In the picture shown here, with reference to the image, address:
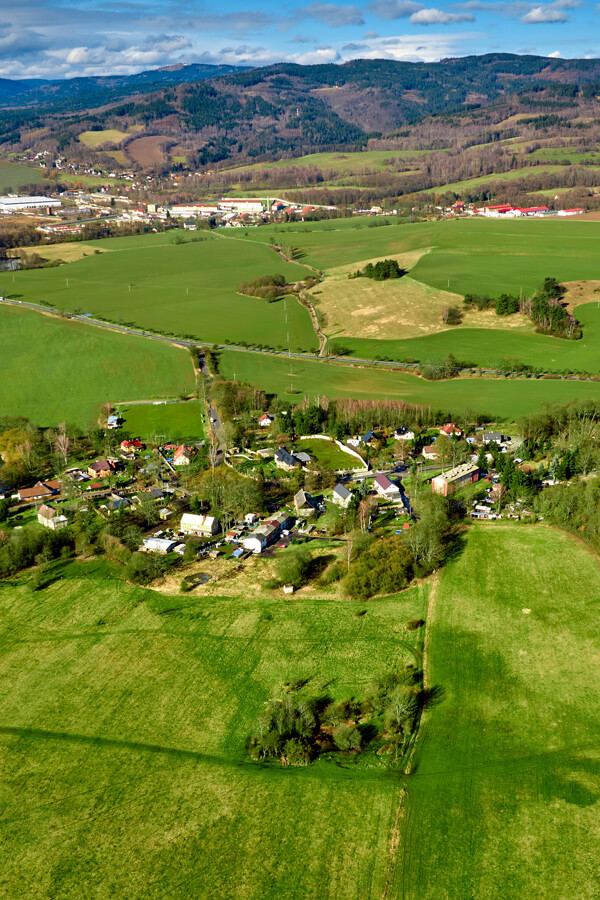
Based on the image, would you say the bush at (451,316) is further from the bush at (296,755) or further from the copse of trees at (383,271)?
the bush at (296,755)

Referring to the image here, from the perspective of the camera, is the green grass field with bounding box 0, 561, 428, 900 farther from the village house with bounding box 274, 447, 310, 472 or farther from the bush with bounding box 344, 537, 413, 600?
the village house with bounding box 274, 447, 310, 472

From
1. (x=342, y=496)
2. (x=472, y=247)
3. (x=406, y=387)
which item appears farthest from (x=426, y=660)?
(x=472, y=247)

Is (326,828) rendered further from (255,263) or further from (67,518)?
(255,263)

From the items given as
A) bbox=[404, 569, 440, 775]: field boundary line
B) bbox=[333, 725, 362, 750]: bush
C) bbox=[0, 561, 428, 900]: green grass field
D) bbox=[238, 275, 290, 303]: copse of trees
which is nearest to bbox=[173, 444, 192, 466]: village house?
bbox=[0, 561, 428, 900]: green grass field

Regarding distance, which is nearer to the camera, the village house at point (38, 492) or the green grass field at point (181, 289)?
the village house at point (38, 492)

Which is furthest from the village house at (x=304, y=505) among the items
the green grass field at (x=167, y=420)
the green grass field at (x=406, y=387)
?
the green grass field at (x=406, y=387)

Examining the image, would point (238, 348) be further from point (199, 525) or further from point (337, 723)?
point (337, 723)

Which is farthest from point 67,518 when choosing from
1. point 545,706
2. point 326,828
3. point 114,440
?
point 545,706
